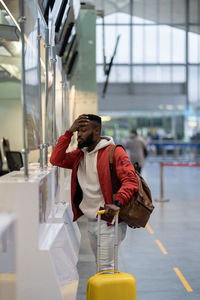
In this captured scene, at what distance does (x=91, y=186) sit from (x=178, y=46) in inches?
1160

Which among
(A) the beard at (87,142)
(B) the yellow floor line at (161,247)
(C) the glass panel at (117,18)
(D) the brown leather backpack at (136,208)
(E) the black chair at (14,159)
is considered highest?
(C) the glass panel at (117,18)

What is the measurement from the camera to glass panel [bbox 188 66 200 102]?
31656 millimetres

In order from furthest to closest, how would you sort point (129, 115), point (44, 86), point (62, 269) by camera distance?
1. point (129, 115)
2. point (44, 86)
3. point (62, 269)

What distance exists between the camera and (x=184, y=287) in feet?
15.9

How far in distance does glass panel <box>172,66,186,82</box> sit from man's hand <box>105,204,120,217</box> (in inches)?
1157

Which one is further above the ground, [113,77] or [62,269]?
[113,77]

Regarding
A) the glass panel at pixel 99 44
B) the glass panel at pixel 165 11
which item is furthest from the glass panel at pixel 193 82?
the glass panel at pixel 99 44

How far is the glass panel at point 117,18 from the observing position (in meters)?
30.9

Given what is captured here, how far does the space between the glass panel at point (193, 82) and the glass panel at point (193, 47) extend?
603 mm

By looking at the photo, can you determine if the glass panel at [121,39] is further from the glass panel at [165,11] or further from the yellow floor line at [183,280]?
the yellow floor line at [183,280]

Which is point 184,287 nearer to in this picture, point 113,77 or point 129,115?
point 129,115

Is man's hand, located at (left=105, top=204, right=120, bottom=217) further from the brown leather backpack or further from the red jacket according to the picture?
the brown leather backpack

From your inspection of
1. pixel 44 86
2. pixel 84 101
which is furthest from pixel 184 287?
pixel 84 101

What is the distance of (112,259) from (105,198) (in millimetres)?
543
